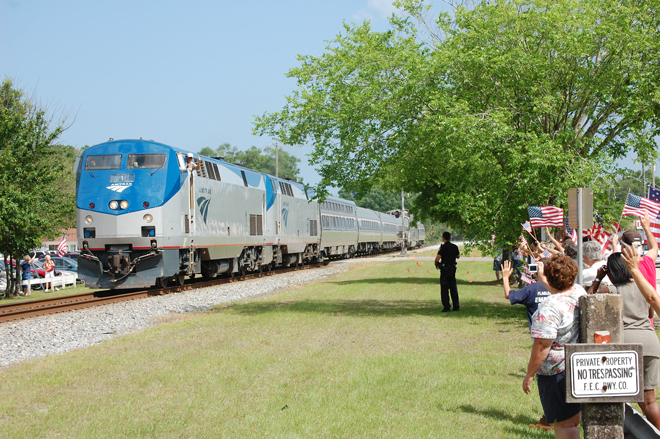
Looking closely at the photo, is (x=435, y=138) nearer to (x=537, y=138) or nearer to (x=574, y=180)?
(x=537, y=138)

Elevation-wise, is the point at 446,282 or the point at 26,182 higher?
the point at 26,182

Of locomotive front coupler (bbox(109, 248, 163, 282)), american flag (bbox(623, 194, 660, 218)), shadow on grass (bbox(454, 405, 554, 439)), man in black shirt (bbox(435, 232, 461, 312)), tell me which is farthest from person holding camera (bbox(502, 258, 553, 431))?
locomotive front coupler (bbox(109, 248, 163, 282))

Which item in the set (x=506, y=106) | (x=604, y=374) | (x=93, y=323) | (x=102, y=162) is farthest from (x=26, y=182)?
(x=604, y=374)

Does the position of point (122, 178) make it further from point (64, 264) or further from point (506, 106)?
point (64, 264)

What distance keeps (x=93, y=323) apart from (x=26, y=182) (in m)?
11.9

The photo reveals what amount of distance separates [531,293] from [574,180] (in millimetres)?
7284

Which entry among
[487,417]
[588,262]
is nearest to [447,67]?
[588,262]

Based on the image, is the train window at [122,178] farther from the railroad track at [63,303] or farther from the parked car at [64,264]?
the parked car at [64,264]

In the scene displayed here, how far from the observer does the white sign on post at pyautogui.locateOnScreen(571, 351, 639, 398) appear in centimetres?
468

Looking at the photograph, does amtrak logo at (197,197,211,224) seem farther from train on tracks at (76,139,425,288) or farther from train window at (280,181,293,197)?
train window at (280,181,293,197)

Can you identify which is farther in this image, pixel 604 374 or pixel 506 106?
pixel 506 106

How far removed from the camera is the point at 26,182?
24.3 m

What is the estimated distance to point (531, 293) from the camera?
257 inches

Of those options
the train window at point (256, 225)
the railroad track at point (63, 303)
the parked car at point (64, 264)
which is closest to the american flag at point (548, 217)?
the railroad track at point (63, 303)
